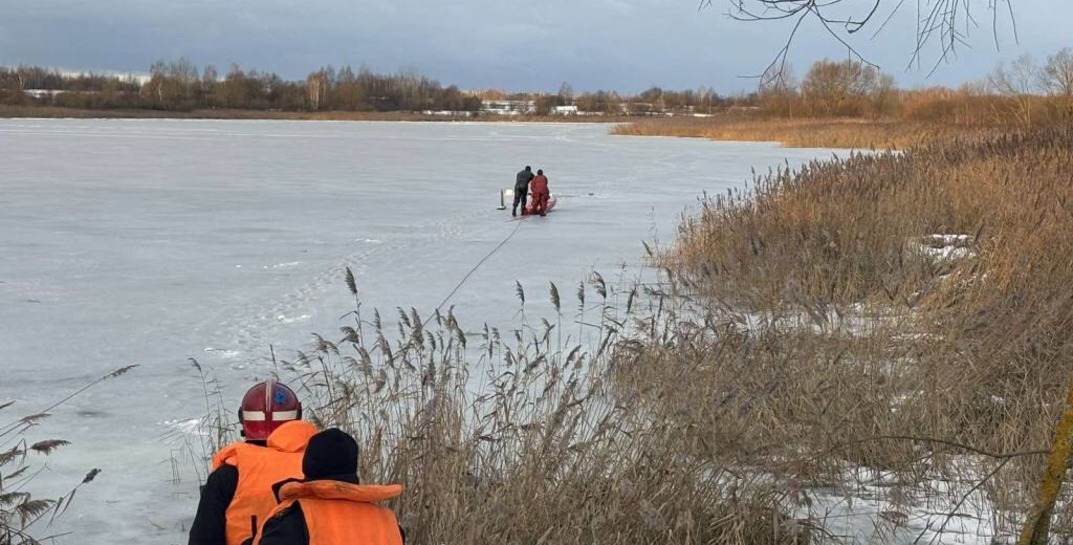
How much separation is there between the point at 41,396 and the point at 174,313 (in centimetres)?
232

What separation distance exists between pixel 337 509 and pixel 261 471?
16.8 inches

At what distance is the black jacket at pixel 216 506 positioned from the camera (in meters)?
2.69

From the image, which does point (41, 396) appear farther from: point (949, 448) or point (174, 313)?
point (949, 448)

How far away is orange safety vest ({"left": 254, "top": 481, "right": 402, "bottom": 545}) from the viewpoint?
224cm

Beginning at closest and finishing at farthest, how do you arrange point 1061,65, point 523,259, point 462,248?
point 523,259
point 462,248
point 1061,65

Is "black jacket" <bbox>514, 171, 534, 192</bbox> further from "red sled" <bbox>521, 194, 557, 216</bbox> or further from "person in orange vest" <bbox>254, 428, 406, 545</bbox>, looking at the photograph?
"person in orange vest" <bbox>254, 428, 406, 545</bbox>

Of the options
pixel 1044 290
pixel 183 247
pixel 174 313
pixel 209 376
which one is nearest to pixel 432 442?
pixel 209 376

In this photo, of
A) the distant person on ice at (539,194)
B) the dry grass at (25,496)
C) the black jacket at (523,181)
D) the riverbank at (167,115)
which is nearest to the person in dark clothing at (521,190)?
the black jacket at (523,181)

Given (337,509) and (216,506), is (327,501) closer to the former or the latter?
(337,509)

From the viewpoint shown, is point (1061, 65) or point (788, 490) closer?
point (788, 490)

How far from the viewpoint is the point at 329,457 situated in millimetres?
2217

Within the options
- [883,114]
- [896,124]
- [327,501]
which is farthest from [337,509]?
[883,114]

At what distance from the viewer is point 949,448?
467 centimetres

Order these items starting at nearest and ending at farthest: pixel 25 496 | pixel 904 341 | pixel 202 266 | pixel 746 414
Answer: pixel 25 496, pixel 746 414, pixel 904 341, pixel 202 266
